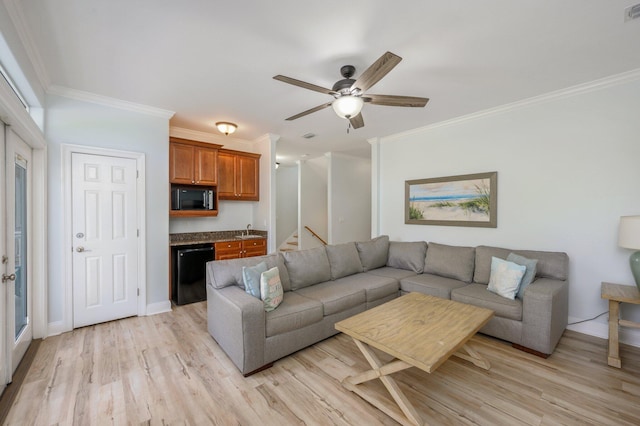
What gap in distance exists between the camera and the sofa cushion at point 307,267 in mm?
3072

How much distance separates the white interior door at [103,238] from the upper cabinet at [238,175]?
143 centimetres

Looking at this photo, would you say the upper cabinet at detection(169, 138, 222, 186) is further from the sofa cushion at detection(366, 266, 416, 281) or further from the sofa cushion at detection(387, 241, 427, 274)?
the sofa cushion at detection(387, 241, 427, 274)

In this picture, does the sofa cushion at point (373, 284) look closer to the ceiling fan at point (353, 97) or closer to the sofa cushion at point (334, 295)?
the sofa cushion at point (334, 295)

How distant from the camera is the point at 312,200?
7.35m

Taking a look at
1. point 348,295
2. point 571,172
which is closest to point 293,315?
point 348,295

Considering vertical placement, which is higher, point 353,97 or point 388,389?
point 353,97

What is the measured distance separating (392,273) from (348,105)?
2.42 metres

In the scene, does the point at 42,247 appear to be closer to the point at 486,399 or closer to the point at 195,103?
the point at 195,103

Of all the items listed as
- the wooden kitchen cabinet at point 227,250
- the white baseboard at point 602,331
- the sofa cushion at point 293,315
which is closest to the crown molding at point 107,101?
the wooden kitchen cabinet at point 227,250

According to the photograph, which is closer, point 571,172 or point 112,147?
point 571,172

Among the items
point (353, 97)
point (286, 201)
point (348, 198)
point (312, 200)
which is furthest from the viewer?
point (286, 201)

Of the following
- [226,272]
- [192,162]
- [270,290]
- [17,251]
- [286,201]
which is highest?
[192,162]

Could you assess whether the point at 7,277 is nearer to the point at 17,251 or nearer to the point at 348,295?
the point at 17,251

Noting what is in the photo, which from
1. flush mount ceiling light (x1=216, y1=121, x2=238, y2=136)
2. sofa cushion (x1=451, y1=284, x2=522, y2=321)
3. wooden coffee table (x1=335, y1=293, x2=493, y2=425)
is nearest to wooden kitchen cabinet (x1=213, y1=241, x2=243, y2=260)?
flush mount ceiling light (x1=216, y1=121, x2=238, y2=136)
